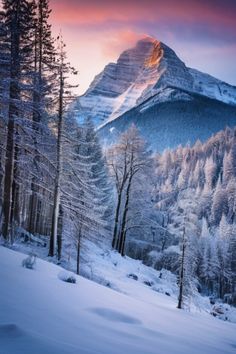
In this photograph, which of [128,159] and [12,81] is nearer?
[12,81]

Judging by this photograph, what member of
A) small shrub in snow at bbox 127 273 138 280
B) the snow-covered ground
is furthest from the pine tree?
small shrub in snow at bbox 127 273 138 280

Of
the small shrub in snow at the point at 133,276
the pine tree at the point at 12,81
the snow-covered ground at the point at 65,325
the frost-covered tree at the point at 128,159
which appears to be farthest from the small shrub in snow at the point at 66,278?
the frost-covered tree at the point at 128,159

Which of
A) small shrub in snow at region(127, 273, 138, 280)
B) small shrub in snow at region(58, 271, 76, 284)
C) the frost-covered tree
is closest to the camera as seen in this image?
small shrub in snow at region(58, 271, 76, 284)

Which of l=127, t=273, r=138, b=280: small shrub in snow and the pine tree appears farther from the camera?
l=127, t=273, r=138, b=280: small shrub in snow

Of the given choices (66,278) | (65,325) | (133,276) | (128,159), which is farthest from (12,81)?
(128,159)

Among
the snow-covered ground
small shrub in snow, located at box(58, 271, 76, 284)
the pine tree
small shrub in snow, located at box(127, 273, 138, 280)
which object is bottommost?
small shrub in snow, located at box(127, 273, 138, 280)

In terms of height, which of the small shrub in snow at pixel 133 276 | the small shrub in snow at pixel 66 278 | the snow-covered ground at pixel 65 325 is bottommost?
the small shrub in snow at pixel 133 276

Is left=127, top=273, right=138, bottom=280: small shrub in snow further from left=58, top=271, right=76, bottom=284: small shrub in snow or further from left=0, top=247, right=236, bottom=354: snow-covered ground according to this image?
left=0, top=247, right=236, bottom=354: snow-covered ground

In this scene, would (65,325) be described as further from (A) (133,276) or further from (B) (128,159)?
(B) (128,159)

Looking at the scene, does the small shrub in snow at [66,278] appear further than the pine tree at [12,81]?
No

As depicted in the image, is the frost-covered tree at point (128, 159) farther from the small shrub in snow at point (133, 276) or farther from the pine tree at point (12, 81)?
the pine tree at point (12, 81)

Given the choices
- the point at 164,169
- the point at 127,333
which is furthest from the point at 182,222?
the point at 164,169

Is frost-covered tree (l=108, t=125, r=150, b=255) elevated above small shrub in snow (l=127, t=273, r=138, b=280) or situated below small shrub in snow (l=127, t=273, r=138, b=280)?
above

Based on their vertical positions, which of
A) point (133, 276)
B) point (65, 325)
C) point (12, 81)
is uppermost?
point (12, 81)
